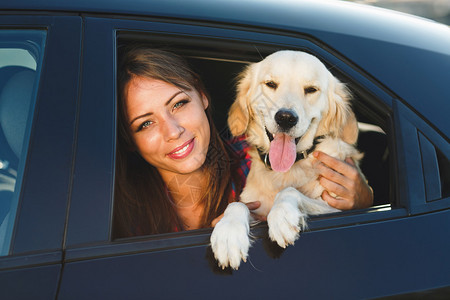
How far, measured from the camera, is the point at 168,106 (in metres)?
1.96

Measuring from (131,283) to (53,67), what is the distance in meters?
0.62

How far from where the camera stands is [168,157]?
1977 millimetres

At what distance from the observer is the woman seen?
1.87 metres

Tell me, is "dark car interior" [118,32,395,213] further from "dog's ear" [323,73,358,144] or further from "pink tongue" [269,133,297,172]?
"pink tongue" [269,133,297,172]

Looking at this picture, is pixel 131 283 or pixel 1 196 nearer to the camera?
pixel 131 283

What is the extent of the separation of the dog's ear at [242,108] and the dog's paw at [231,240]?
66cm

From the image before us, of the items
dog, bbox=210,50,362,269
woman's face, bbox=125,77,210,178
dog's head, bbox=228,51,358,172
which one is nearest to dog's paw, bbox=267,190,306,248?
dog, bbox=210,50,362,269

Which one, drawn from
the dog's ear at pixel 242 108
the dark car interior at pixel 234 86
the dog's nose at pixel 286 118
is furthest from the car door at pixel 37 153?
the dog's ear at pixel 242 108

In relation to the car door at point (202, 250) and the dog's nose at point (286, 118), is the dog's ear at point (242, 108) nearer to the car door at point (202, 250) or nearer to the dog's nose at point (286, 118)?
the dog's nose at point (286, 118)

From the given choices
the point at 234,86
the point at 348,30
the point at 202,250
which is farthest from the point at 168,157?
the point at 348,30

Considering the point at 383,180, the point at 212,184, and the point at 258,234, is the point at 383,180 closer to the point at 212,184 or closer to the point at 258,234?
the point at 212,184

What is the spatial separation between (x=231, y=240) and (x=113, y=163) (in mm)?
403

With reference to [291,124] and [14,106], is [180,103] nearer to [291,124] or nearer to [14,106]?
[291,124]

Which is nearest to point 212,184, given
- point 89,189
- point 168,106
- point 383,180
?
point 168,106
